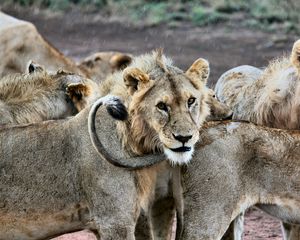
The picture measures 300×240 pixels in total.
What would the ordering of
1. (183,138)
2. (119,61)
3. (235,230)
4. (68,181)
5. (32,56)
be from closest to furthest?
(183,138), (68,181), (235,230), (32,56), (119,61)

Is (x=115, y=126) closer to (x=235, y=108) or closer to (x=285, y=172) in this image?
(x=285, y=172)

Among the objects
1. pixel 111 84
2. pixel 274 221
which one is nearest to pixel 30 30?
pixel 274 221

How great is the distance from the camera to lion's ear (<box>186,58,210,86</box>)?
604 centimetres

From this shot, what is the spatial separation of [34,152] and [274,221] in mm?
2840

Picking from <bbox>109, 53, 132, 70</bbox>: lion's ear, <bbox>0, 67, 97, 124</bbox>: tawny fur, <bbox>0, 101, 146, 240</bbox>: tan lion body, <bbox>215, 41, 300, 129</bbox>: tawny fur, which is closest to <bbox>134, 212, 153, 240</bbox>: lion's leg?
<bbox>0, 101, 146, 240</bbox>: tan lion body

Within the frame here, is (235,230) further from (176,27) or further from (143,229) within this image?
(176,27)

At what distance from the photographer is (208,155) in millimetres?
5941

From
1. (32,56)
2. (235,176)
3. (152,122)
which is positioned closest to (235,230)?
(235,176)

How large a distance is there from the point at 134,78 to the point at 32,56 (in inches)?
188

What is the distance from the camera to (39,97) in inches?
271

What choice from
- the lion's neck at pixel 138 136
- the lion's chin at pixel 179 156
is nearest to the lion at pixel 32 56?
the lion's neck at pixel 138 136

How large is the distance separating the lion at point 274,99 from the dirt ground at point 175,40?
222 inches

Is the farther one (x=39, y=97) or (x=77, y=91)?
(x=39, y=97)

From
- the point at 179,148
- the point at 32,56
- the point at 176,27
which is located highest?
the point at 179,148
